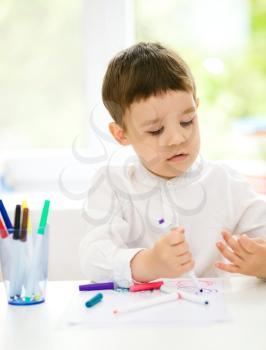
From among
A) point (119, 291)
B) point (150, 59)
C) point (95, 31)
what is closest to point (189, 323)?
point (119, 291)

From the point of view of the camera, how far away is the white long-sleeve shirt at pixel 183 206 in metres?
1.43

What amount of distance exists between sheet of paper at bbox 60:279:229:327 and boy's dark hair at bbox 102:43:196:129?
420mm

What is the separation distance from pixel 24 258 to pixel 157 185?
428mm

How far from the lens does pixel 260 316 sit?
0.98m

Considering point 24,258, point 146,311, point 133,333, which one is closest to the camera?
point 133,333

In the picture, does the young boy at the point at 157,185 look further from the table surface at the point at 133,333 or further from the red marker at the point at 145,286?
the table surface at the point at 133,333

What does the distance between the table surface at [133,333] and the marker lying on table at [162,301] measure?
0.05 m

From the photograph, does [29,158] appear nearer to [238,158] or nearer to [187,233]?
[238,158]

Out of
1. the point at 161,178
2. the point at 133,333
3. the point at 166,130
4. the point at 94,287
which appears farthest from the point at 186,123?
the point at 133,333

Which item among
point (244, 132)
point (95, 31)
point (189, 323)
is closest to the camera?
point (189, 323)

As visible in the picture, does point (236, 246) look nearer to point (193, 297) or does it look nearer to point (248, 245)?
point (248, 245)

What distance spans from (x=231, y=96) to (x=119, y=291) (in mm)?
1559

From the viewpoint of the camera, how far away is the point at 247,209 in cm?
144

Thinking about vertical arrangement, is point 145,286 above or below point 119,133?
below
